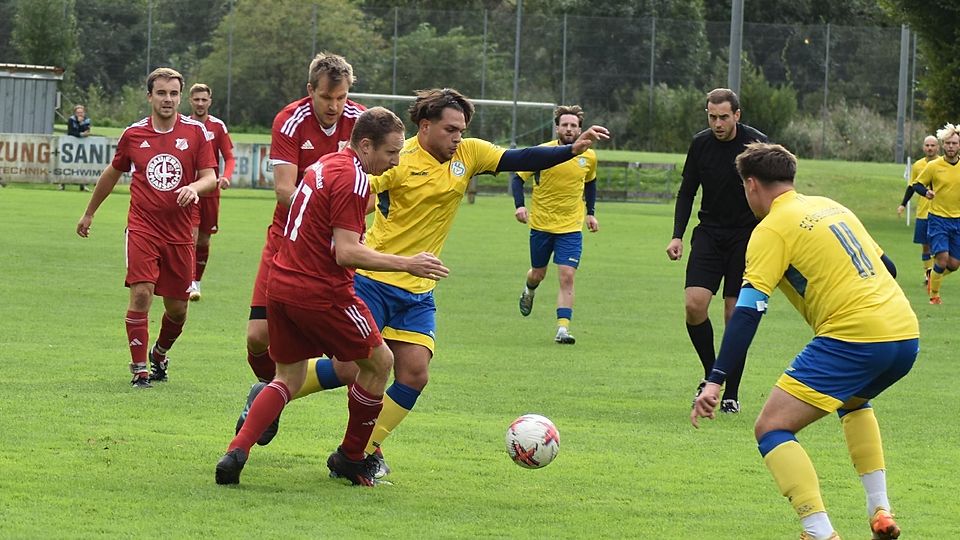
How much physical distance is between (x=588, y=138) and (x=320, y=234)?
1747 mm

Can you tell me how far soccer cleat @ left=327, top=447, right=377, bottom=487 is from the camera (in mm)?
7195

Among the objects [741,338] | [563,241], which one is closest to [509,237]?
[563,241]

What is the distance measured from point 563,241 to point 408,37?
39.1 meters

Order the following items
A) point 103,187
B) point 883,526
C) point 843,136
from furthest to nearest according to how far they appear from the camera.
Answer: point 843,136, point 103,187, point 883,526

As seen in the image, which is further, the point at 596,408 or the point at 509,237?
the point at 509,237

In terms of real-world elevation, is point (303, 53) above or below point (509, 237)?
above

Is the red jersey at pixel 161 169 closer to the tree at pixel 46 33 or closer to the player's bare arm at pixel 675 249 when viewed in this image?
the player's bare arm at pixel 675 249

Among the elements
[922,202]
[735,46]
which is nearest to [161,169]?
[922,202]

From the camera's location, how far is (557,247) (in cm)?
1481

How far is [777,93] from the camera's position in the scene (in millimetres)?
51469

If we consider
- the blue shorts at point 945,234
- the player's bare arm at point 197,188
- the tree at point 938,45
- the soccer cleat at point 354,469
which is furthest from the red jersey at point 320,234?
the tree at point 938,45

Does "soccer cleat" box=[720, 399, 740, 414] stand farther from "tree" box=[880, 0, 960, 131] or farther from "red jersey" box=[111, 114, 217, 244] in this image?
"tree" box=[880, 0, 960, 131]

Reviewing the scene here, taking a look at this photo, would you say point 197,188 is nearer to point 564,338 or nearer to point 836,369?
point 564,338

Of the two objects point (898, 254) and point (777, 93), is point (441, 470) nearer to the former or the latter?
point (898, 254)
